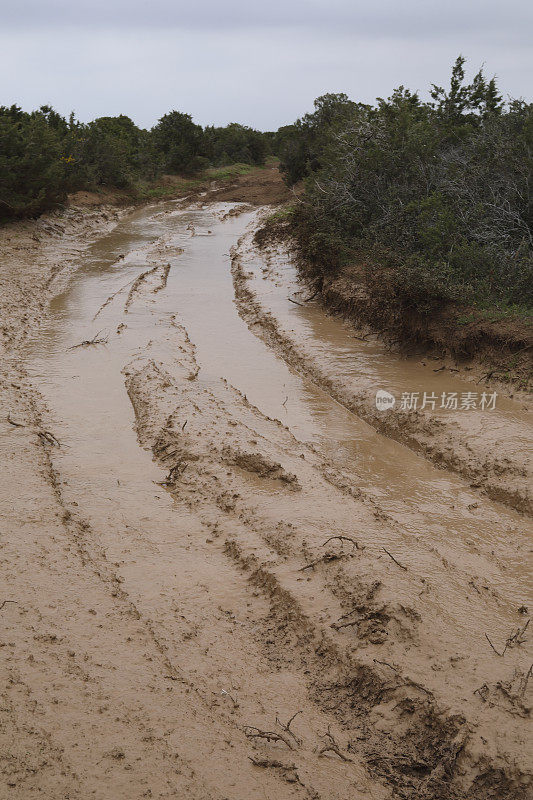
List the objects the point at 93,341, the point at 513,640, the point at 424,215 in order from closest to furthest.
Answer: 1. the point at 513,640
2. the point at 93,341
3. the point at 424,215

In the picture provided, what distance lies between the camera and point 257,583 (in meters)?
3.82

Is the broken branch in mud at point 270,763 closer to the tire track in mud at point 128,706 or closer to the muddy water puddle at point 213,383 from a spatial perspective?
the tire track in mud at point 128,706

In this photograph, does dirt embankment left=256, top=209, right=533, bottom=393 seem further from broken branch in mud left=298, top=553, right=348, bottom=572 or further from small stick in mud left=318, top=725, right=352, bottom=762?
small stick in mud left=318, top=725, right=352, bottom=762

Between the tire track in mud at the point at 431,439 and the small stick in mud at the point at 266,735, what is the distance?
9.34 ft

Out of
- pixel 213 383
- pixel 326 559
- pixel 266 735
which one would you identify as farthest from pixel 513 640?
pixel 213 383

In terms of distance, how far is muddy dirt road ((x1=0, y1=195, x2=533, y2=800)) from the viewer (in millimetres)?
2650

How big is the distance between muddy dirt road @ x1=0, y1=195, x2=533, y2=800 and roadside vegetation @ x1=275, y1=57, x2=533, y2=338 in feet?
3.63

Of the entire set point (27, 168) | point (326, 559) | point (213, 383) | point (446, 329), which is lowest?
point (326, 559)

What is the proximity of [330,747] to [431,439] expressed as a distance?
11.4 feet

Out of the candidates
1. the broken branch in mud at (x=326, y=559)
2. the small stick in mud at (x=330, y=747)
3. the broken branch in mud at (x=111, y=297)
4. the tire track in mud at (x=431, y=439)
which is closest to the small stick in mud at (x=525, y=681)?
the small stick in mud at (x=330, y=747)

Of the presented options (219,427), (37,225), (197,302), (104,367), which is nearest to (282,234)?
(197,302)

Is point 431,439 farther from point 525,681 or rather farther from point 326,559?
point 525,681

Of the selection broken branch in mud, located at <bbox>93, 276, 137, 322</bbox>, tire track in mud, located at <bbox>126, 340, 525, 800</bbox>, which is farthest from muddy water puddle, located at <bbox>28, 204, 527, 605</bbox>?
tire track in mud, located at <bbox>126, 340, 525, 800</bbox>

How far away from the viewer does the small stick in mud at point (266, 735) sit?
273cm
